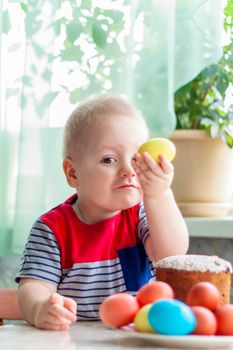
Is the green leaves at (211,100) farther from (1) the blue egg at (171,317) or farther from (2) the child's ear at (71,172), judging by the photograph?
(1) the blue egg at (171,317)

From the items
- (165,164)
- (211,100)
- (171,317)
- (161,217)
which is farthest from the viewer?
(211,100)

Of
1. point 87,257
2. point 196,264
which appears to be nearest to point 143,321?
point 196,264

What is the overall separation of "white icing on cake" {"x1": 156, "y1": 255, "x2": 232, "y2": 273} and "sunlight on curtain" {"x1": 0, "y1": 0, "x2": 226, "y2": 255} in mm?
873

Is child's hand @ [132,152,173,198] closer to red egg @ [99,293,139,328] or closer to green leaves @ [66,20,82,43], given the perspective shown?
red egg @ [99,293,139,328]

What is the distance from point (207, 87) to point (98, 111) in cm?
72

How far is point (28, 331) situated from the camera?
1.14 metres

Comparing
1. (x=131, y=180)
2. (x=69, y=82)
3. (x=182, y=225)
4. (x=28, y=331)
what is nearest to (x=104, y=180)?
(x=131, y=180)

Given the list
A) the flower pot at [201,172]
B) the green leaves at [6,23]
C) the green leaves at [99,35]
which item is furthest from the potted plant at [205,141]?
the green leaves at [6,23]

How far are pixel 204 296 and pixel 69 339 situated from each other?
0.65ft

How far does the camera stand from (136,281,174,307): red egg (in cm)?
100

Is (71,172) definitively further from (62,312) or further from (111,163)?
(62,312)

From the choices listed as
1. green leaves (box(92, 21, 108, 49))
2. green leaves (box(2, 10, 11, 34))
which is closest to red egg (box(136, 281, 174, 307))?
green leaves (box(92, 21, 108, 49))

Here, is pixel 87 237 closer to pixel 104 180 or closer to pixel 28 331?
pixel 104 180

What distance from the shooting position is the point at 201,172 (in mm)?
2055
